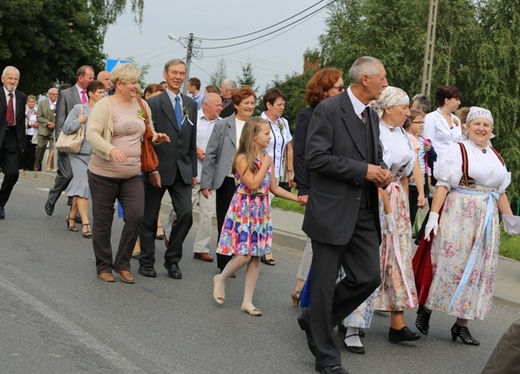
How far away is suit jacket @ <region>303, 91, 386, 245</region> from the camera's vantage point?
596 cm

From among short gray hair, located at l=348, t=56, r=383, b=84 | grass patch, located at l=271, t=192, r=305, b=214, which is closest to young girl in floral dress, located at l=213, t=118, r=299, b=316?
short gray hair, located at l=348, t=56, r=383, b=84

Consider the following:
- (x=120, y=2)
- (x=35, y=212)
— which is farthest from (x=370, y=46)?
(x=35, y=212)

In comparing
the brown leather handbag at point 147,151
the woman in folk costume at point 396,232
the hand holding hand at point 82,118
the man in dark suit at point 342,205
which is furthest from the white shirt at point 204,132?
the man in dark suit at point 342,205

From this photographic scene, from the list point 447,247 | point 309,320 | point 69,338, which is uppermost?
point 447,247

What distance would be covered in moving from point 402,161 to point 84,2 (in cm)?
4152

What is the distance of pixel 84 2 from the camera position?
46.6 metres

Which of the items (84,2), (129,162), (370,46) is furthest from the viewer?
(370,46)

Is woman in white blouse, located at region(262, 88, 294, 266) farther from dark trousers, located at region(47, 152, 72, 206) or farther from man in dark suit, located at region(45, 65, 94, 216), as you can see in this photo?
dark trousers, located at region(47, 152, 72, 206)

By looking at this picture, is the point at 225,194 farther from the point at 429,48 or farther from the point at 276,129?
the point at 429,48

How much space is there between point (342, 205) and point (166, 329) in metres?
1.75

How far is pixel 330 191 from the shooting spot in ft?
19.7

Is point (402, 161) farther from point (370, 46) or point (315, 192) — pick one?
point (370, 46)

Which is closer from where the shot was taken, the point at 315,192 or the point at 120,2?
the point at 315,192

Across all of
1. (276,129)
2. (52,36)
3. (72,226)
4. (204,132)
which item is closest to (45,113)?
(72,226)
